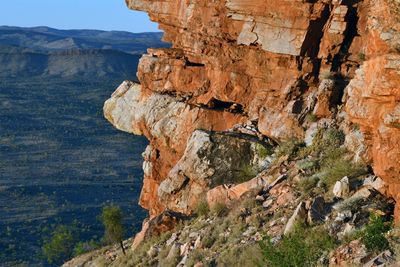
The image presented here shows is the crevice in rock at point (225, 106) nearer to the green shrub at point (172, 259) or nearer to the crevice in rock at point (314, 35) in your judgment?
the crevice in rock at point (314, 35)

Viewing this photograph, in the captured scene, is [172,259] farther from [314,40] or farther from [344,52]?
[344,52]

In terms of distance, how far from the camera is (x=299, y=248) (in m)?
16.2

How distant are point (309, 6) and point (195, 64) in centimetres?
749

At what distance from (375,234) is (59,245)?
162ft

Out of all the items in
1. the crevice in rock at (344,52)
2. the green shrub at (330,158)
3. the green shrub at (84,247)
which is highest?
the crevice in rock at (344,52)

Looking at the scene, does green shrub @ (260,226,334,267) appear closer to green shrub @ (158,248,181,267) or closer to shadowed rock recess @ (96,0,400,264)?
shadowed rock recess @ (96,0,400,264)

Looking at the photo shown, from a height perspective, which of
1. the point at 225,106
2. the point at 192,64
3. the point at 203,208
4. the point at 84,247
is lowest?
the point at 84,247

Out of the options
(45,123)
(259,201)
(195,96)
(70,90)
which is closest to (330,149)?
(259,201)

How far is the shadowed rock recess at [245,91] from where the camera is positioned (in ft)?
77.0

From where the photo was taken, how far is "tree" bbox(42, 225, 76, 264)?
61469 millimetres

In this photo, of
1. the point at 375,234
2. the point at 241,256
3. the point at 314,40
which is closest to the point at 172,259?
the point at 241,256

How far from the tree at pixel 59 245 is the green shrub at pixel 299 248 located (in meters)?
45.7

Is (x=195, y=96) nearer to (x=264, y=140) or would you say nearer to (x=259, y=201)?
(x=264, y=140)

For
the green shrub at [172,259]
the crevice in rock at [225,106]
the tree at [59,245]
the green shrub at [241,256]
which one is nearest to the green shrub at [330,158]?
the green shrub at [241,256]
